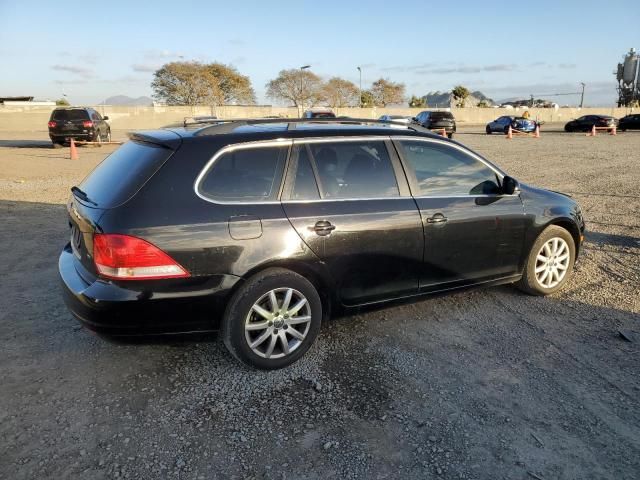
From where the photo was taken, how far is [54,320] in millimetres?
4379

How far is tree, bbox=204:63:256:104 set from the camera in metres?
68.3

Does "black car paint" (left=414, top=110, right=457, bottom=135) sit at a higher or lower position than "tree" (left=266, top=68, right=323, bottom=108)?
lower

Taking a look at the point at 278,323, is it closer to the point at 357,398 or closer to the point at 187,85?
the point at 357,398

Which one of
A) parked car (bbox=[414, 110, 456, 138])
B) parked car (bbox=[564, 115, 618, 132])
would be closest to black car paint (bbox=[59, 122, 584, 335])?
parked car (bbox=[414, 110, 456, 138])

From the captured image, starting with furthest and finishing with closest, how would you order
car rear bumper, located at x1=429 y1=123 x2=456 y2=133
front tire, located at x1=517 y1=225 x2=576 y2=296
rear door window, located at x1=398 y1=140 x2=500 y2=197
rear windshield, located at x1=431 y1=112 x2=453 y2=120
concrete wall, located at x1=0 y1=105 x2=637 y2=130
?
concrete wall, located at x1=0 y1=105 x2=637 y2=130 < rear windshield, located at x1=431 y1=112 x2=453 y2=120 < car rear bumper, located at x1=429 y1=123 x2=456 y2=133 < front tire, located at x1=517 y1=225 x2=576 y2=296 < rear door window, located at x1=398 y1=140 x2=500 y2=197

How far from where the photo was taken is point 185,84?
6400 centimetres

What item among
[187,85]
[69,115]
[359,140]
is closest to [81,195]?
[359,140]

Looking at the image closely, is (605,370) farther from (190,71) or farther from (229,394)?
(190,71)

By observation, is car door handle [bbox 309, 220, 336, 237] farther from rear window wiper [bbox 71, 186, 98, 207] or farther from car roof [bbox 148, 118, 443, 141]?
rear window wiper [bbox 71, 186, 98, 207]

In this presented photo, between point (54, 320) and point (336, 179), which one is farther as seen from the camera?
point (54, 320)

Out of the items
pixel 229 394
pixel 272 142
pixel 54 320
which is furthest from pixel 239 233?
pixel 54 320

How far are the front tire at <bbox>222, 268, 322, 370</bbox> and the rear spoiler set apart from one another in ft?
3.48

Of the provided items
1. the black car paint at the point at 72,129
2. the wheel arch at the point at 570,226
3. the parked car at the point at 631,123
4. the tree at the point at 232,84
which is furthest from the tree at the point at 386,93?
the wheel arch at the point at 570,226

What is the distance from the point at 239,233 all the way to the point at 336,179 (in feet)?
2.99
